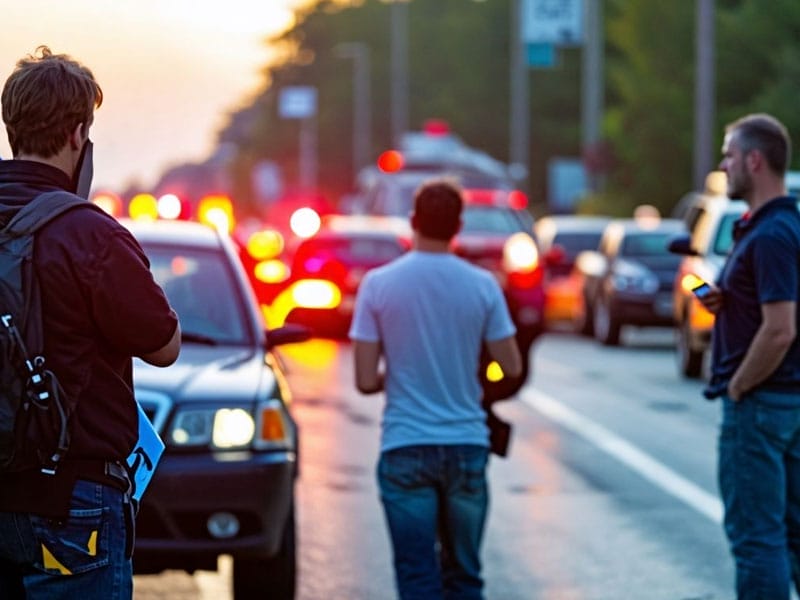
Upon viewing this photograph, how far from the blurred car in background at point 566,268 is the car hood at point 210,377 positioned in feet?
71.6

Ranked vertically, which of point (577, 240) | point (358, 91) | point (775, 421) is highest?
point (775, 421)

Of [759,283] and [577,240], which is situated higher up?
[759,283]

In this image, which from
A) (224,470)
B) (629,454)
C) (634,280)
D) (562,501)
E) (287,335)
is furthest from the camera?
(634,280)

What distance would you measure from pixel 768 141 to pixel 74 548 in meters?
3.36

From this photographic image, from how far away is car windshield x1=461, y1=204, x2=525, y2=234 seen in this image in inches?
1088

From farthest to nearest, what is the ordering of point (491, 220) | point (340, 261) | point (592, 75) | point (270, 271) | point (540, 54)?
point (592, 75)
point (540, 54)
point (491, 220)
point (340, 261)
point (270, 271)

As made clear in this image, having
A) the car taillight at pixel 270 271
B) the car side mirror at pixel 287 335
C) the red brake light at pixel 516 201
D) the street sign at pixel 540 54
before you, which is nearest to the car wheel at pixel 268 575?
the car side mirror at pixel 287 335

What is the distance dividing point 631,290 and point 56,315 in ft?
76.4

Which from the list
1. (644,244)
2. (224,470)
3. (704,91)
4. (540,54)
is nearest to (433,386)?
(224,470)

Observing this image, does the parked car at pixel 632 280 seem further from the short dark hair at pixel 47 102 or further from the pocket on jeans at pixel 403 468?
the short dark hair at pixel 47 102

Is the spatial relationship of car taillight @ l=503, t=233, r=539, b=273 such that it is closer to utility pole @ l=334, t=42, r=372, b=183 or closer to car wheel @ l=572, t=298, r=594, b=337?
car wheel @ l=572, t=298, r=594, b=337

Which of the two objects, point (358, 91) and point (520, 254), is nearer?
point (520, 254)

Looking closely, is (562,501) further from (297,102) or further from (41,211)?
(297,102)

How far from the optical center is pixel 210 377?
8.25m
